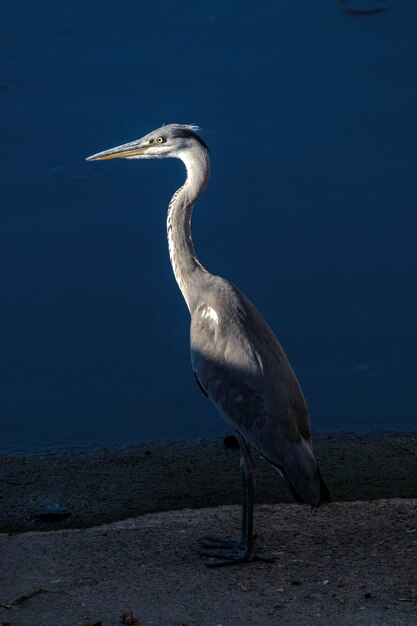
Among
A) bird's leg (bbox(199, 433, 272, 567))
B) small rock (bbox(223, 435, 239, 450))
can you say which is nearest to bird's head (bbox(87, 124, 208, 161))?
small rock (bbox(223, 435, 239, 450))

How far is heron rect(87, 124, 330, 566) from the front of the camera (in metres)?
5.14

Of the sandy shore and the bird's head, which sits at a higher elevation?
the bird's head

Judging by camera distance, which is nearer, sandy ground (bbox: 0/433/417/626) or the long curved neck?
sandy ground (bbox: 0/433/417/626)

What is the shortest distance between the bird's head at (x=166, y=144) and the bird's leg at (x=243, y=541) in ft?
5.22

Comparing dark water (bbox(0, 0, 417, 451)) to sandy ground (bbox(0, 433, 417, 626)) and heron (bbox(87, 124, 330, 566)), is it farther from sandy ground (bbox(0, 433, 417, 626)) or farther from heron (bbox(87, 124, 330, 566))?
heron (bbox(87, 124, 330, 566))

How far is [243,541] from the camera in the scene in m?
5.23

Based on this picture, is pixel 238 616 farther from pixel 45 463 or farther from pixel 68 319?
pixel 68 319

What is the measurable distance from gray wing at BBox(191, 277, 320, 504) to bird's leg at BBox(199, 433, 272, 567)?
0.11m

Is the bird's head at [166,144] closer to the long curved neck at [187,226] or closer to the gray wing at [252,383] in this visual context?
the long curved neck at [187,226]

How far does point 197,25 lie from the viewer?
1025 centimetres

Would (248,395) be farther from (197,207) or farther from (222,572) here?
(197,207)

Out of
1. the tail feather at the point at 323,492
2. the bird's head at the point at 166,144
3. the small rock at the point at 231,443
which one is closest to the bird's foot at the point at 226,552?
the tail feather at the point at 323,492

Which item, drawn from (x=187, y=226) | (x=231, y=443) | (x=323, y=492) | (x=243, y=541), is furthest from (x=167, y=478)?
(x=187, y=226)

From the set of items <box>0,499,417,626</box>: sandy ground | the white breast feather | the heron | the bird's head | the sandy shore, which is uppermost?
the bird's head
